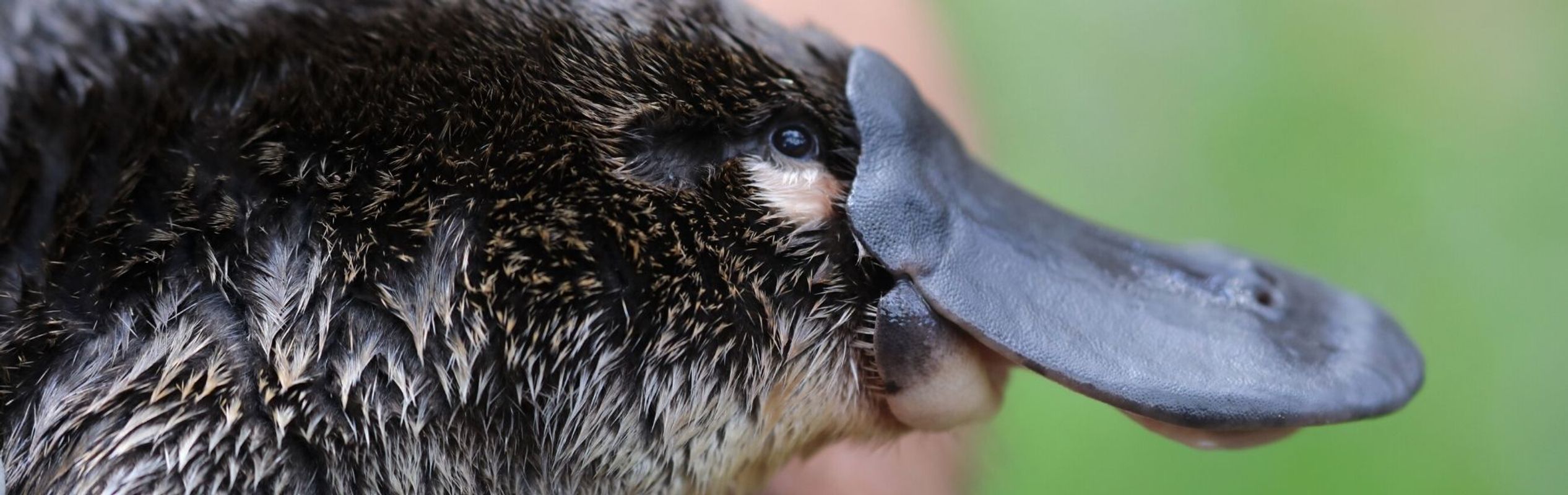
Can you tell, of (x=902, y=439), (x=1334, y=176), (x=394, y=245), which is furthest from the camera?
(x=1334, y=176)

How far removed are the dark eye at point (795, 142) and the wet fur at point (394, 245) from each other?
0.01 m

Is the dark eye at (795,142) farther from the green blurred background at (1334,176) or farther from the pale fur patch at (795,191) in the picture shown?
the green blurred background at (1334,176)

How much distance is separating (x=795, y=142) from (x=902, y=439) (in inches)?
15.5

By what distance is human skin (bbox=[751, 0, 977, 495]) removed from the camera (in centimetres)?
122

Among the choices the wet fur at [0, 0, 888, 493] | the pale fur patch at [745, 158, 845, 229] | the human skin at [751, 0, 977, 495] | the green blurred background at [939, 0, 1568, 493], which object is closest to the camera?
the wet fur at [0, 0, 888, 493]

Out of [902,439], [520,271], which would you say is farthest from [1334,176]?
[520,271]

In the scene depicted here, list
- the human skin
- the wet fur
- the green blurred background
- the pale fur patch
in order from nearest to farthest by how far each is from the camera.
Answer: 1. the wet fur
2. the pale fur patch
3. the human skin
4. the green blurred background

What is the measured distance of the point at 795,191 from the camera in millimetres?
714

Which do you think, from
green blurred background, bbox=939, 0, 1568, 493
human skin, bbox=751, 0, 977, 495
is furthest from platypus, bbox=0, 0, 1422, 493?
green blurred background, bbox=939, 0, 1568, 493

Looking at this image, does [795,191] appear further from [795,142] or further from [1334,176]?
[1334,176]

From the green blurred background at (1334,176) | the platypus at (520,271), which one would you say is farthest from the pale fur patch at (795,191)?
the green blurred background at (1334,176)

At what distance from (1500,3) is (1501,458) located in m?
1.05

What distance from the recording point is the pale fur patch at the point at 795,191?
71cm

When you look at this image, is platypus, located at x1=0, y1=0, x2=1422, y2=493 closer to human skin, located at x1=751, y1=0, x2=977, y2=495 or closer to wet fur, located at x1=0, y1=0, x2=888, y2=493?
wet fur, located at x1=0, y1=0, x2=888, y2=493
